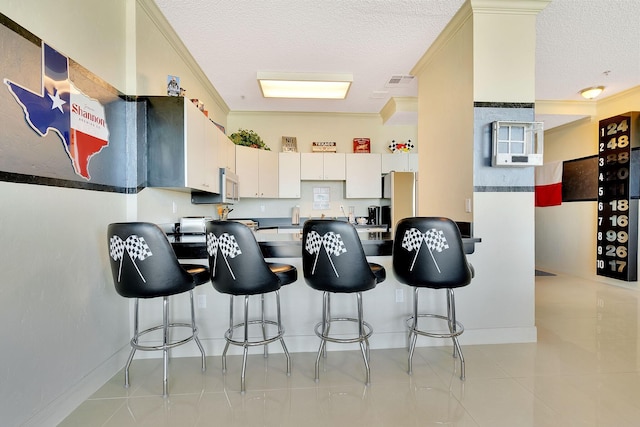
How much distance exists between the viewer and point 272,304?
2.40 m

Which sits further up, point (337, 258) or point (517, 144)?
point (517, 144)

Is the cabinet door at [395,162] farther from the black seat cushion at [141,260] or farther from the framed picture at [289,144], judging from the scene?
the black seat cushion at [141,260]

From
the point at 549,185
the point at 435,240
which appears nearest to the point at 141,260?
the point at 435,240

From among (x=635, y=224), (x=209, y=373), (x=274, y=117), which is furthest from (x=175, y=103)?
(x=635, y=224)

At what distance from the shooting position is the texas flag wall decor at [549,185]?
532cm

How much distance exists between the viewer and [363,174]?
16.4ft

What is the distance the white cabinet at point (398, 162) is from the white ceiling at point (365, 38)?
118cm

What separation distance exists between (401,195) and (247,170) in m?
2.31

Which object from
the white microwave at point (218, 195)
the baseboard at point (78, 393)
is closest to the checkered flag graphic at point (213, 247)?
the baseboard at point (78, 393)

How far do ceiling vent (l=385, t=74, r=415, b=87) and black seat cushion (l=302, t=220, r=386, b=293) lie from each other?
8.81 feet

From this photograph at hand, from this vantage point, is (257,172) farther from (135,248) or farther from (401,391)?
(401,391)

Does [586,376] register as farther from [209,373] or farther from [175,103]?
[175,103]

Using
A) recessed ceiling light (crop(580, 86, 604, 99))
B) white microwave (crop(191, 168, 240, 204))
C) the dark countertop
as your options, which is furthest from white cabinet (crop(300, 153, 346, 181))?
recessed ceiling light (crop(580, 86, 604, 99))

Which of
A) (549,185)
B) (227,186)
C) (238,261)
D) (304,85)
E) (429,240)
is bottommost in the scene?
(238,261)
